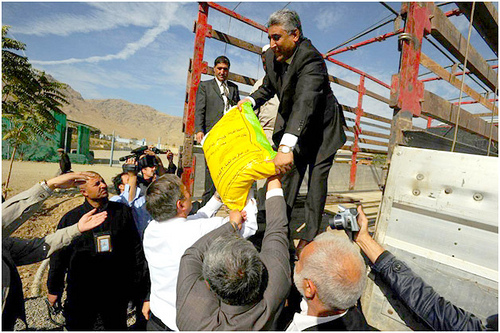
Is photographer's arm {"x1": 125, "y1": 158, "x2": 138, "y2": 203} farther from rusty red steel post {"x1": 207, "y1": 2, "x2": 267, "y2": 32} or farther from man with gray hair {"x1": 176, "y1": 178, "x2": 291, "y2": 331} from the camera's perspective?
rusty red steel post {"x1": 207, "y1": 2, "x2": 267, "y2": 32}

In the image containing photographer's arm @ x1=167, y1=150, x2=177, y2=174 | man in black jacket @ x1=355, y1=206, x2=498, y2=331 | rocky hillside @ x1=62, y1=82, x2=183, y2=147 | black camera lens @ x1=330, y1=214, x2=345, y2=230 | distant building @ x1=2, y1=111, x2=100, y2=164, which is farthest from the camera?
rocky hillside @ x1=62, y1=82, x2=183, y2=147

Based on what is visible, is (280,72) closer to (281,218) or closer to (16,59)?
(281,218)

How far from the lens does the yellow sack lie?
146cm

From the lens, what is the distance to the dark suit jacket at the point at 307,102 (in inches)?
62.5

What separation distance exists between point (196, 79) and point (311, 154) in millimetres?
1526

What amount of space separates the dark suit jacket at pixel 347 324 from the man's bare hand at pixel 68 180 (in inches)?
63.2

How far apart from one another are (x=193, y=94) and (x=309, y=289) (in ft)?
7.23

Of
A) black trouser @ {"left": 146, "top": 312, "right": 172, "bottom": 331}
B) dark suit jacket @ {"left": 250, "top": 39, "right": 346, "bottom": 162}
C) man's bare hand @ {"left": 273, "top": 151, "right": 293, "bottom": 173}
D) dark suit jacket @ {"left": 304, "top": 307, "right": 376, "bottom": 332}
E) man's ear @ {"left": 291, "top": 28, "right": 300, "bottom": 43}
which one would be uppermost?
man's ear @ {"left": 291, "top": 28, "right": 300, "bottom": 43}

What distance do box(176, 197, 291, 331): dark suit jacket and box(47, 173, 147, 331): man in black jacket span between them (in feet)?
3.12

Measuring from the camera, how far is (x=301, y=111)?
1570mm

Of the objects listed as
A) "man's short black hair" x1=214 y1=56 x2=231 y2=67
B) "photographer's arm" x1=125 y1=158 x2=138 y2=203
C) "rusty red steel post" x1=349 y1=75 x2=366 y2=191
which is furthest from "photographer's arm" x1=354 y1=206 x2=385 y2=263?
"rusty red steel post" x1=349 y1=75 x2=366 y2=191

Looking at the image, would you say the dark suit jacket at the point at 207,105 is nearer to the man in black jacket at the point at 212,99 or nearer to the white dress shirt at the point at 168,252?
the man in black jacket at the point at 212,99

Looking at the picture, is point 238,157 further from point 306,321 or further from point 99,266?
point 99,266

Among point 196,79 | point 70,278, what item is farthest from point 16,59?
point 70,278
